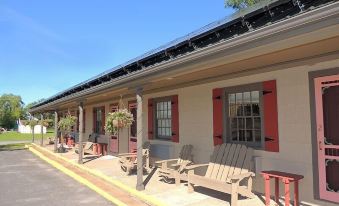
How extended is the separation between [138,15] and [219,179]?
34.5 ft

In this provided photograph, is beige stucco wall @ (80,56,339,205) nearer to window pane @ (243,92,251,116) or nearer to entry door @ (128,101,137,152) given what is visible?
window pane @ (243,92,251,116)

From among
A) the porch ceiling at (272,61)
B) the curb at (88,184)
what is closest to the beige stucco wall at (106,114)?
the curb at (88,184)

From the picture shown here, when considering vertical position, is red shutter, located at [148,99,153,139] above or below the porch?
above

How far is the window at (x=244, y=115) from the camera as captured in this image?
7488 millimetres

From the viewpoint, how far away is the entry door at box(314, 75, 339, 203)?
5859 millimetres

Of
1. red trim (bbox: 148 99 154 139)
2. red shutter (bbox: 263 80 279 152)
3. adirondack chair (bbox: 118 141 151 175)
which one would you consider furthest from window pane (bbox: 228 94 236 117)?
red trim (bbox: 148 99 154 139)

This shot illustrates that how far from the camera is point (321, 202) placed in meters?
5.99

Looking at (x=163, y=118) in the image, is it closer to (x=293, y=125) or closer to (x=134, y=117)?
(x=134, y=117)

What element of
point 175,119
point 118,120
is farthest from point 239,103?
point 118,120

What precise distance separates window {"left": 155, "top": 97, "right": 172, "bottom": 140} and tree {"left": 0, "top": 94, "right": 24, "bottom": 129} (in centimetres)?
8750

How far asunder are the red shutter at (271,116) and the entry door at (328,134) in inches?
37.0

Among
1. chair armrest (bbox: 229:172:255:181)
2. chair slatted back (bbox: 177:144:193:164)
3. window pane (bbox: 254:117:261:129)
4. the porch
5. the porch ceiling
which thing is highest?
the porch ceiling

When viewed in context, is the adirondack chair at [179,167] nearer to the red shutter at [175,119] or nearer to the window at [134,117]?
the red shutter at [175,119]

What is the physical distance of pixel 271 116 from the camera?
7.02m
